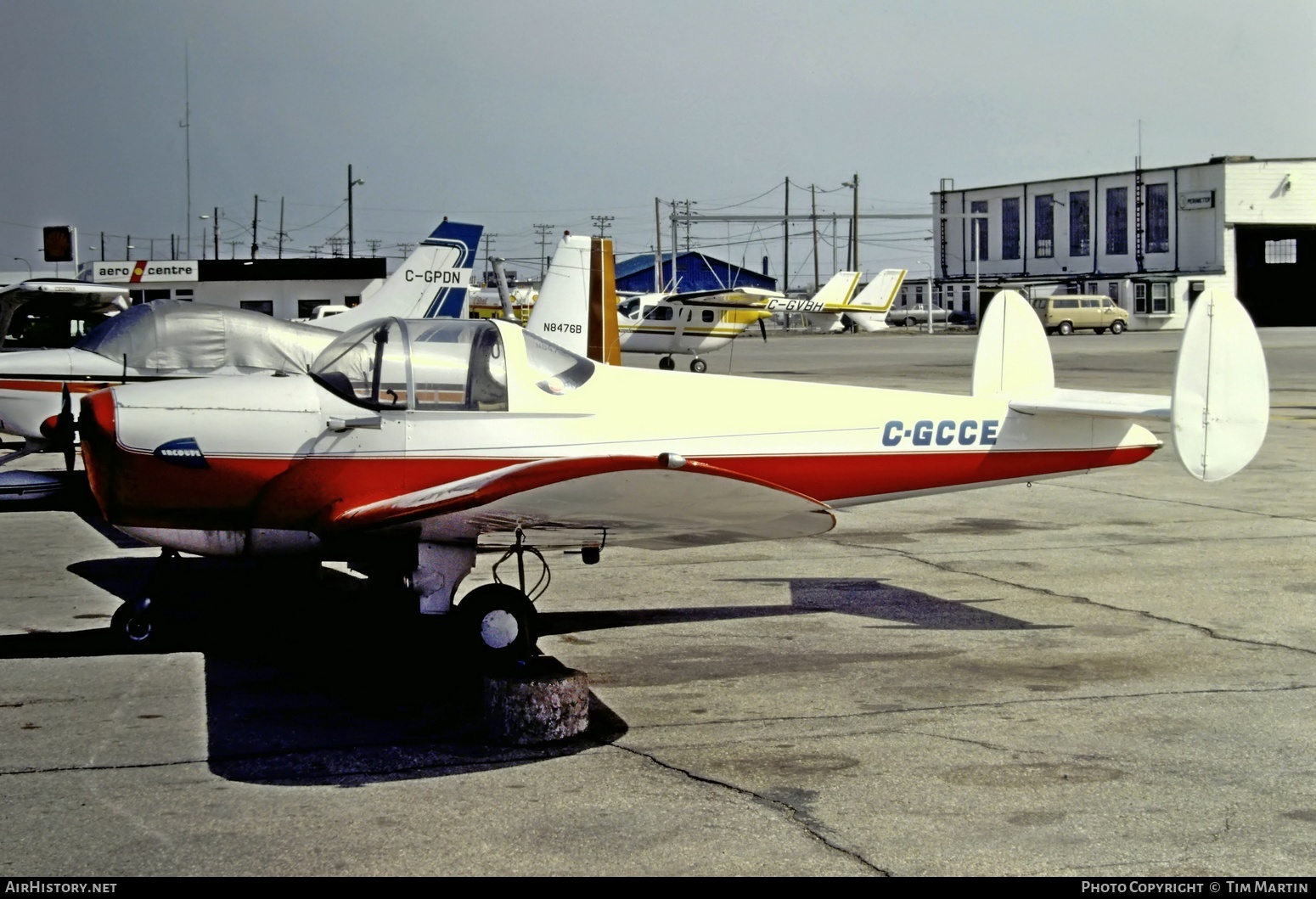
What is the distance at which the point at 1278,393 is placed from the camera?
2809 centimetres

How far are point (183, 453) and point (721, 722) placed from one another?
10.5 feet

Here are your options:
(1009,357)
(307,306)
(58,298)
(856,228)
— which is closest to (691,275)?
(856,228)

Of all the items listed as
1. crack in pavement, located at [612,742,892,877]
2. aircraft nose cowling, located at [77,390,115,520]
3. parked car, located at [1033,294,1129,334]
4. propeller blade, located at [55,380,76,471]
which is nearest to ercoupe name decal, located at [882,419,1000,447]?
crack in pavement, located at [612,742,892,877]

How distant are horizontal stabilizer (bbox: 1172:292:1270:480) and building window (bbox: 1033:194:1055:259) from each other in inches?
3401

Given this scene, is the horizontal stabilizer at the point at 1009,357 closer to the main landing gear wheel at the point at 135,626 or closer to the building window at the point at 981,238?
the main landing gear wheel at the point at 135,626

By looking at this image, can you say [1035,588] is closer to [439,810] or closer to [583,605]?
[583,605]

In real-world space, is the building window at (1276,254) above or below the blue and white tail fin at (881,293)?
above

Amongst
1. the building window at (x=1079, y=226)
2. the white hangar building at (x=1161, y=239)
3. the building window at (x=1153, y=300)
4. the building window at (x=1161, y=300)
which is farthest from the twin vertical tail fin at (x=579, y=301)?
the building window at (x=1079, y=226)

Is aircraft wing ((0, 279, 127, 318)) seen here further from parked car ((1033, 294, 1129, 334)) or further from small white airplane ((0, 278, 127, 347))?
parked car ((1033, 294, 1129, 334))

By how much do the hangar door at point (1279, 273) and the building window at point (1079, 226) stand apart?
9940 millimetres

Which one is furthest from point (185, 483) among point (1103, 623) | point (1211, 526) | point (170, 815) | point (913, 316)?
point (913, 316)

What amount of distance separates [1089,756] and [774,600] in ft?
11.4

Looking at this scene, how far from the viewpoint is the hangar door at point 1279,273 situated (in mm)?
81625

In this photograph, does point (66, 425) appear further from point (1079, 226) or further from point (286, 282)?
point (1079, 226)
